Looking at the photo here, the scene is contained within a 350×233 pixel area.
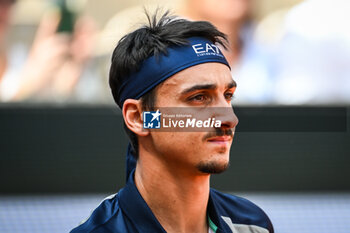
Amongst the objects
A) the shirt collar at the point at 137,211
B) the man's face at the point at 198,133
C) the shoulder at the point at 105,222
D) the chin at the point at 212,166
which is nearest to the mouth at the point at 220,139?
the man's face at the point at 198,133

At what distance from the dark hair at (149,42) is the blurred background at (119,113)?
5920 mm

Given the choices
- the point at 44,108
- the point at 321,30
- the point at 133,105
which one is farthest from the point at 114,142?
the point at 133,105

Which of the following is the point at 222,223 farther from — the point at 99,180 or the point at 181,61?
the point at 99,180

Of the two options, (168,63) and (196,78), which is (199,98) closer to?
(196,78)

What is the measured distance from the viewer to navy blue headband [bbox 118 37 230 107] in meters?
2.86

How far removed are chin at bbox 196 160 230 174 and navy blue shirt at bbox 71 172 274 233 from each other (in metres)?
0.36

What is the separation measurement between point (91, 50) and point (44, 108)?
Result: 127 centimetres

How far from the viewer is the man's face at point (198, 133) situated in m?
2.76

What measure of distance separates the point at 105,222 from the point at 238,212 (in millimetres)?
826

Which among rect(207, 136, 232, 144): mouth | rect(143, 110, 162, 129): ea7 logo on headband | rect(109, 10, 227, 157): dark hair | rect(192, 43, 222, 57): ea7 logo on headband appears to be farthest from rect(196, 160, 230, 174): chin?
rect(192, 43, 222, 57): ea7 logo on headband

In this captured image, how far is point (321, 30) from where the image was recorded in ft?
30.2

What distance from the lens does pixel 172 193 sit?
114 inches

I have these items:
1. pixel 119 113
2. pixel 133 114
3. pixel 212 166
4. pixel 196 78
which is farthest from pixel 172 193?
pixel 119 113

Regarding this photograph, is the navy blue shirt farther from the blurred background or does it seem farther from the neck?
the blurred background
